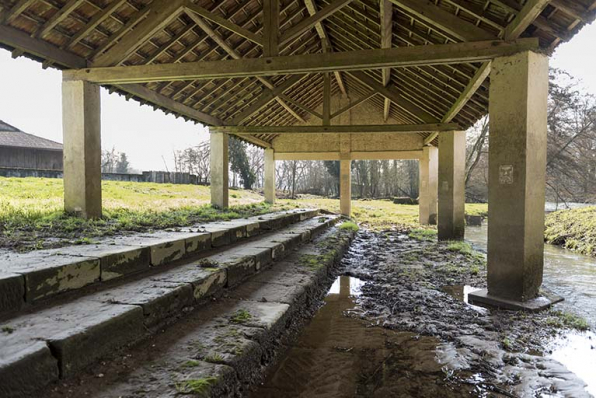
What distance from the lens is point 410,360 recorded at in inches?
127

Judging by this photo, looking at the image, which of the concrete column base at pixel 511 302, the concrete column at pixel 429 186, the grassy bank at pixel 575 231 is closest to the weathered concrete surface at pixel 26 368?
the concrete column base at pixel 511 302

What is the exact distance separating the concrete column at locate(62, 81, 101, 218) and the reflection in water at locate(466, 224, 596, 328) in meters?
8.10

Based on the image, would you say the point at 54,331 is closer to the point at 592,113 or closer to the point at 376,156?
the point at 376,156

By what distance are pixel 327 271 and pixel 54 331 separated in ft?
14.8

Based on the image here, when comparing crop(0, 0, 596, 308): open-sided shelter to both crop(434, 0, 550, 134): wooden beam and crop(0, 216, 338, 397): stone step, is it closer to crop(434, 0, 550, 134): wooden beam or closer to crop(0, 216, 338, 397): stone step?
crop(434, 0, 550, 134): wooden beam

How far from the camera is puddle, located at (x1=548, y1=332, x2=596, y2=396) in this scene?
9.78 ft

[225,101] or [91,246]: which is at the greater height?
[225,101]

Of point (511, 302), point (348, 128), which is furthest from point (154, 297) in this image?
point (348, 128)

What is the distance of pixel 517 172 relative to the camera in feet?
15.0

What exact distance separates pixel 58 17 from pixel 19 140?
818 inches

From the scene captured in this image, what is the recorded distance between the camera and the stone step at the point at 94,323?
200 cm

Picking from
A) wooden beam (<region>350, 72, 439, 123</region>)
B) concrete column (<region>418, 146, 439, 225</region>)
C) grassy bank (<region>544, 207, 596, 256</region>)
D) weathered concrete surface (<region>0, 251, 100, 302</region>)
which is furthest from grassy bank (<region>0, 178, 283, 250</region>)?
grassy bank (<region>544, 207, 596, 256</region>)

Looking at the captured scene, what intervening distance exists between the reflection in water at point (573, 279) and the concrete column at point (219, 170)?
27.3 feet

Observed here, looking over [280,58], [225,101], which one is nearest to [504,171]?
[280,58]
